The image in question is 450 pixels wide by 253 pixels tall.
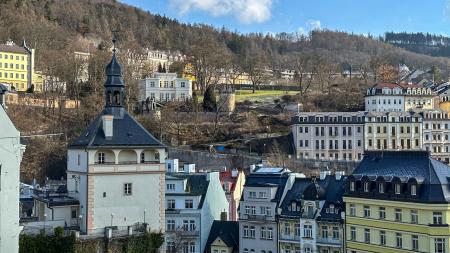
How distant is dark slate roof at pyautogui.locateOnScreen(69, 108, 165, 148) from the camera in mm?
36938

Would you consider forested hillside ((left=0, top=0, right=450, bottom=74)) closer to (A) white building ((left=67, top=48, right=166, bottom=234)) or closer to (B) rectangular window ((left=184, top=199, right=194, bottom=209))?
(B) rectangular window ((left=184, top=199, right=194, bottom=209))

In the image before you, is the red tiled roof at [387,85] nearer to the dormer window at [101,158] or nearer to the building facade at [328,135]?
the building facade at [328,135]

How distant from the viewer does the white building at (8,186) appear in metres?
21.6

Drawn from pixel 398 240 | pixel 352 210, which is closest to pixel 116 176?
pixel 352 210

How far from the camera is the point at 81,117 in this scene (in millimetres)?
84500

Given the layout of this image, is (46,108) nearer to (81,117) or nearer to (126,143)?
(81,117)

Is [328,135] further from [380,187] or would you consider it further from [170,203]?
[380,187]

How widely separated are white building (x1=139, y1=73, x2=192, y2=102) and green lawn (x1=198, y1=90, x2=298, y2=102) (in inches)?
105

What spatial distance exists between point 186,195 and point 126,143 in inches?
359

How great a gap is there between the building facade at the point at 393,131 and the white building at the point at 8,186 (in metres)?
66.1

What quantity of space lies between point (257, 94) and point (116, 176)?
72272 millimetres

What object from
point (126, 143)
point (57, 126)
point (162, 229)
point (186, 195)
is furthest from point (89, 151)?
point (57, 126)

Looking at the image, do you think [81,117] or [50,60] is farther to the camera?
[50,60]

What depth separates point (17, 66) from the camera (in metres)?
103
